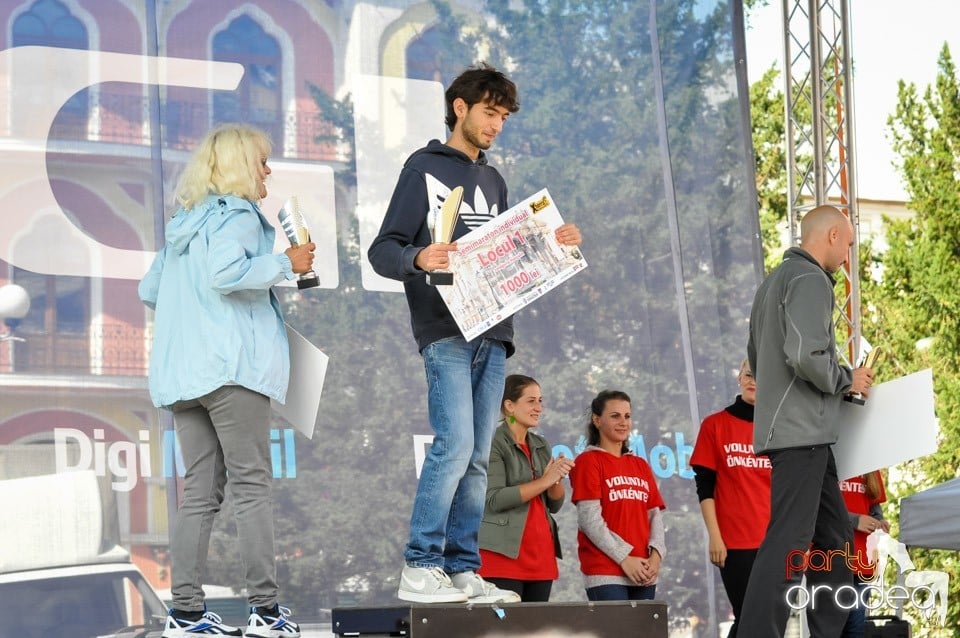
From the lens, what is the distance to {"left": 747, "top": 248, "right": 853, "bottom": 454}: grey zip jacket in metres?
3.53

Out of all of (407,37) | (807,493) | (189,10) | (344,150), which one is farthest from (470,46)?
(807,493)

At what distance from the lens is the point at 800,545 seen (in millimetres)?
3439

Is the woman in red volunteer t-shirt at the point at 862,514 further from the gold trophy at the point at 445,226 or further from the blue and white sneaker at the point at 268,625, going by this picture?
the blue and white sneaker at the point at 268,625

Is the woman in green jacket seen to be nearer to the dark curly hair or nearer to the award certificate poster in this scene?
the award certificate poster

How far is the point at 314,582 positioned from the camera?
4.71 m

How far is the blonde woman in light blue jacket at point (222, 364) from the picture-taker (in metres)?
3.10

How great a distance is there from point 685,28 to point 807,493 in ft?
9.30

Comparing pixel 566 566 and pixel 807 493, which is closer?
pixel 807 493

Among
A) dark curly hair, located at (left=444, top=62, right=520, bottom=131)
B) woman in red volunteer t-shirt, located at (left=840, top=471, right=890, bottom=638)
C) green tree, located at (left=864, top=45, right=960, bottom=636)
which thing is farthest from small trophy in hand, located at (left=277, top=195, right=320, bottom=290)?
green tree, located at (left=864, top=45, right=960, bottom=636)

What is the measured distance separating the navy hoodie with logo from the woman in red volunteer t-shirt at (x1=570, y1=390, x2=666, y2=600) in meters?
1.36

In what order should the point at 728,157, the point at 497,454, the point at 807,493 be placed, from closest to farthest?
the point at 807,493
the point at 497,454
the point at 728,157

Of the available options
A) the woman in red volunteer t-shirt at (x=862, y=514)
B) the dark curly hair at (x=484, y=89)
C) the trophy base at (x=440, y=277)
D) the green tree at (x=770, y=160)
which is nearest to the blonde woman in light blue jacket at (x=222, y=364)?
the trophy base at (x=440, y=277)

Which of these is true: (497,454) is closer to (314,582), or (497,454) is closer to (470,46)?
(314,582)

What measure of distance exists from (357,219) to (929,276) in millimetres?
10453
